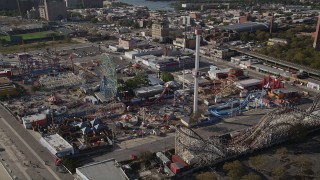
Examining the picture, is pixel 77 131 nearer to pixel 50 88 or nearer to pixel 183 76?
pixel 50 88

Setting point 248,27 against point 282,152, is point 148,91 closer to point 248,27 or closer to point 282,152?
point 282,152

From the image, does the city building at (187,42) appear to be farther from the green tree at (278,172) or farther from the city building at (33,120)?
the green tree at (278,172)

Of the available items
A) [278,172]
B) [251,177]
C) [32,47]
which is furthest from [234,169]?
[32,47]

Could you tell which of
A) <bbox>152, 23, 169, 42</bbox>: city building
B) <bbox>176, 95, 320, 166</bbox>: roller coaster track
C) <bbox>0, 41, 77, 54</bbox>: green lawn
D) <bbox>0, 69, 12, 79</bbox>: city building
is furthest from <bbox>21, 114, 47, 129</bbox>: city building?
<bbox>152, 23, 169, 42</bbox>: city building

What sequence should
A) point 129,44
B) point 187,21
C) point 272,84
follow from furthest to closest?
point 187,21 < point 129,44 < point 272,84

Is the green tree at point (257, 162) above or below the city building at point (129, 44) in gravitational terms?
below

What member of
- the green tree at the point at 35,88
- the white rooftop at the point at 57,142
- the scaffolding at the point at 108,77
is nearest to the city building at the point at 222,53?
the scaffolding at the point at 108,77

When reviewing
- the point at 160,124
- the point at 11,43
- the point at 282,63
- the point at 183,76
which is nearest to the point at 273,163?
the point at 160,124
